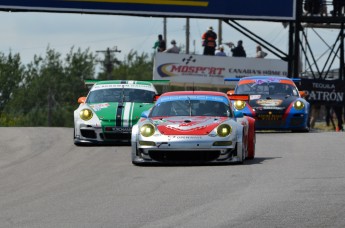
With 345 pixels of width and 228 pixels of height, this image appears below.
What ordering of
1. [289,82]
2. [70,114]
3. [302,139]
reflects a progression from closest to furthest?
[302,139], [289,82], [70,114]

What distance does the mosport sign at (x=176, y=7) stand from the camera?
Answer: 113 feet

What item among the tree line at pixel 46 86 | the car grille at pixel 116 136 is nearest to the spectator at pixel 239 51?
the car grille at pixel 116 136

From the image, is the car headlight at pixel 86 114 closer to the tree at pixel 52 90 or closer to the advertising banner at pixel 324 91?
the advertising banner at pixel 324 91

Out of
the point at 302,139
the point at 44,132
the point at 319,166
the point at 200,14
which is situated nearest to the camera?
the point at 319,166

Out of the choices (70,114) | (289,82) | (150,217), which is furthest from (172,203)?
(70,114)

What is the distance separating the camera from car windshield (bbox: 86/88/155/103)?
818 inches

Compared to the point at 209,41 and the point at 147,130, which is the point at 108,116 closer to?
the point at 147,130

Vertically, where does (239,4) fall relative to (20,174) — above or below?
above

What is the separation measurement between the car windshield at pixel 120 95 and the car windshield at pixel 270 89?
14.3ft

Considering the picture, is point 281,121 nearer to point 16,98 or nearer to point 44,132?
point 44,132

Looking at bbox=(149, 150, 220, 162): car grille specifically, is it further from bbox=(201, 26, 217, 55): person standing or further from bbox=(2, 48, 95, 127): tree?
bbox=(2, 48, 95, 127): tree

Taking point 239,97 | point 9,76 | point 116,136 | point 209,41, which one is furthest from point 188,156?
point 9,76

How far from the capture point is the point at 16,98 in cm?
9919

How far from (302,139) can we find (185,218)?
1144 centimetres
